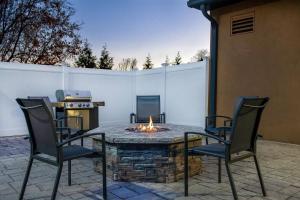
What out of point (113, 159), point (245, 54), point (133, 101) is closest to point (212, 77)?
point (245, 54)

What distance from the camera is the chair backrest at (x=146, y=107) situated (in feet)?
20.9

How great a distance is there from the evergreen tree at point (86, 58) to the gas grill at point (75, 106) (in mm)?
6271

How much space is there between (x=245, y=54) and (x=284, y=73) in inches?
41.3

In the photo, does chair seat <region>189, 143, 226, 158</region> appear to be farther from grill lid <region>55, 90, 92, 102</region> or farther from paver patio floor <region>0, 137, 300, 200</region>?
grill lid <region>55, 90, 92, 102</region>

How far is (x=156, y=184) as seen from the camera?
321 cm

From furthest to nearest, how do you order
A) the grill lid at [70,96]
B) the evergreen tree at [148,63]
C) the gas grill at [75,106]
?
the evergreen tree at [148,63], the grill lid at [70,96], the gas grill at [75,106]

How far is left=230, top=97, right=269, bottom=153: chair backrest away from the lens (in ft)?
A: 7.97

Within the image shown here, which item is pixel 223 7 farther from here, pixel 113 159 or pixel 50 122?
pixel 50 122

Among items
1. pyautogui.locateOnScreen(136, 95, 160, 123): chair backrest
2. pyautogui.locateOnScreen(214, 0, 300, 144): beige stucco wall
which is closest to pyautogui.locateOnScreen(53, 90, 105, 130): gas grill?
pyautogui.locateOnScreen(136, 95, 160, 123): chair backrest

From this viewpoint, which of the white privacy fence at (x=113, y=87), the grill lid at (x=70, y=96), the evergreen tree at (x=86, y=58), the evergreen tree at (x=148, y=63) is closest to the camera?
the grill lid at (x=70, y=96)

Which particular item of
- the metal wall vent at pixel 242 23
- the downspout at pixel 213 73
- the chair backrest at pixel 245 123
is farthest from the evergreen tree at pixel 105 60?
the chair backrest at pixel 245 123

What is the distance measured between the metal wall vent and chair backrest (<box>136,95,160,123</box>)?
254cm

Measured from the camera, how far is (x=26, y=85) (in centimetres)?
706

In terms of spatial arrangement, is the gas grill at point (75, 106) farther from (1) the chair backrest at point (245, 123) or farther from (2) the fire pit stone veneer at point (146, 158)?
(1) the chair backrest at point (245, 123)
